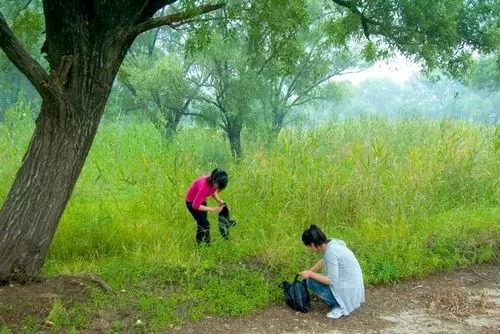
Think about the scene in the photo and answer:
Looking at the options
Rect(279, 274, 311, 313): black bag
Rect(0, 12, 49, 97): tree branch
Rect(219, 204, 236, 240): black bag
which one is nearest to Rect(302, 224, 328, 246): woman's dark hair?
Rect(279, 274, 311, 313): black bag

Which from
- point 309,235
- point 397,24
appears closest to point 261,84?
point 397,24

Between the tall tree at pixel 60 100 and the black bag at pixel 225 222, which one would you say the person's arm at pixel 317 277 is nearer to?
the black bag at pixel 225 222

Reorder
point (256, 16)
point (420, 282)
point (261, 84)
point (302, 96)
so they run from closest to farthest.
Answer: point (420, 282)
point (256, 16)
point (261, 84)
point (302, 96)

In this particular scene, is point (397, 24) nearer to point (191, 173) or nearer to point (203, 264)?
point (191, 173)

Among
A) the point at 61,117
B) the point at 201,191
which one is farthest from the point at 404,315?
the point at 61,117

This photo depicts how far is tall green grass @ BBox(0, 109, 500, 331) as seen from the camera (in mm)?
5418

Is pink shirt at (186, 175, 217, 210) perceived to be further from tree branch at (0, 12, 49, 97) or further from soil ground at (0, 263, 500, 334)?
tree branch at (0, 12, 49, 97)

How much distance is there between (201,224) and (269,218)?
1138 mm

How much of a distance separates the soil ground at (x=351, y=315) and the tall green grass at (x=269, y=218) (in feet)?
0.68

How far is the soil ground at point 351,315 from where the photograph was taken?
464 cm

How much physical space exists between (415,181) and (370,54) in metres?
2.17

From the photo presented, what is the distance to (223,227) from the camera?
20.6 feet

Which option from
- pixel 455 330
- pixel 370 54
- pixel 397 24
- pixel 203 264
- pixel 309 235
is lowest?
pixel 455 330

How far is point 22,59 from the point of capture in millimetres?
4637
